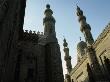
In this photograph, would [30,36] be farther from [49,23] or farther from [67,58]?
[67,58]

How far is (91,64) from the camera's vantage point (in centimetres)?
1519

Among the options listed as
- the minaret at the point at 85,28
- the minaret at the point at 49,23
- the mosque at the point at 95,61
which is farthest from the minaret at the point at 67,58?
the minaret at the point at 49,23

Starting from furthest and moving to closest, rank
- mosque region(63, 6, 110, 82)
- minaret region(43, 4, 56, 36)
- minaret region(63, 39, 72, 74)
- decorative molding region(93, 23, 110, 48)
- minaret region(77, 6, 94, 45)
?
minaret region(63, 39, 72, 74) < minaret region(77, 6, 94, 45) < minaret region(43, 4, 56, 36) < mosque region(63, 6, 110, 82) < decorative molding region(93, 23, 110, 48)

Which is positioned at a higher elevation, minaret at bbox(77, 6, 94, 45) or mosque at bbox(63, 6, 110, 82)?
minaret at bbox(77, 6, 94, 45)

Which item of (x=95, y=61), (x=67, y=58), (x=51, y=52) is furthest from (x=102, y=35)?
(x=67, y=58)

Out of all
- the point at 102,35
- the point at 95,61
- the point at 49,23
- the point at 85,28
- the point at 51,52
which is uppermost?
the point at 85,28

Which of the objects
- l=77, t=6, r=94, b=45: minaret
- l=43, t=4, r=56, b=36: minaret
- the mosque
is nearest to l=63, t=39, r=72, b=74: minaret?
the mosque

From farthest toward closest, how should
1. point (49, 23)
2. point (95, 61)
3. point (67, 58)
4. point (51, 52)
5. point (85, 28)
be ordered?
point (67, 58) → point (85, 28) → point (49, 23) → point (95, 61) → point (51, 52)

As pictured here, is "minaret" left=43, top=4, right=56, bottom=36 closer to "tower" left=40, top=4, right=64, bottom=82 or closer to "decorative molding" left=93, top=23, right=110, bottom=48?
"tower" left=40, top=4, right=64, bottom=82

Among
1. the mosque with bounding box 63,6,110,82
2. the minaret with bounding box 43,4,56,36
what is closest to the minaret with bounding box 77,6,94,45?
the mosque with bounding box 63,6,110,82

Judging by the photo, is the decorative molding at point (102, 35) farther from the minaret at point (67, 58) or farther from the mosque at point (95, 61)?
the minaret at point (67, 58)

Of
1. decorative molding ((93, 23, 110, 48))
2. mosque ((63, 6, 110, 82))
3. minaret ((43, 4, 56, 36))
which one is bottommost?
mosque ((63, 6, 110, 82))

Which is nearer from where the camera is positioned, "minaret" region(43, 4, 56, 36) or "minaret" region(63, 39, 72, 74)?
"minaret" region(43, 4, 56, 36)

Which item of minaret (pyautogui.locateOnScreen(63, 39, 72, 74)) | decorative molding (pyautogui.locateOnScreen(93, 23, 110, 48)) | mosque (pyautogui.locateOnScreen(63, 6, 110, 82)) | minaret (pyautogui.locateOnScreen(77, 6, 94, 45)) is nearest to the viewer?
decorative molding (pyautogui.locateOnScreen(93, 23, 110, 48))
